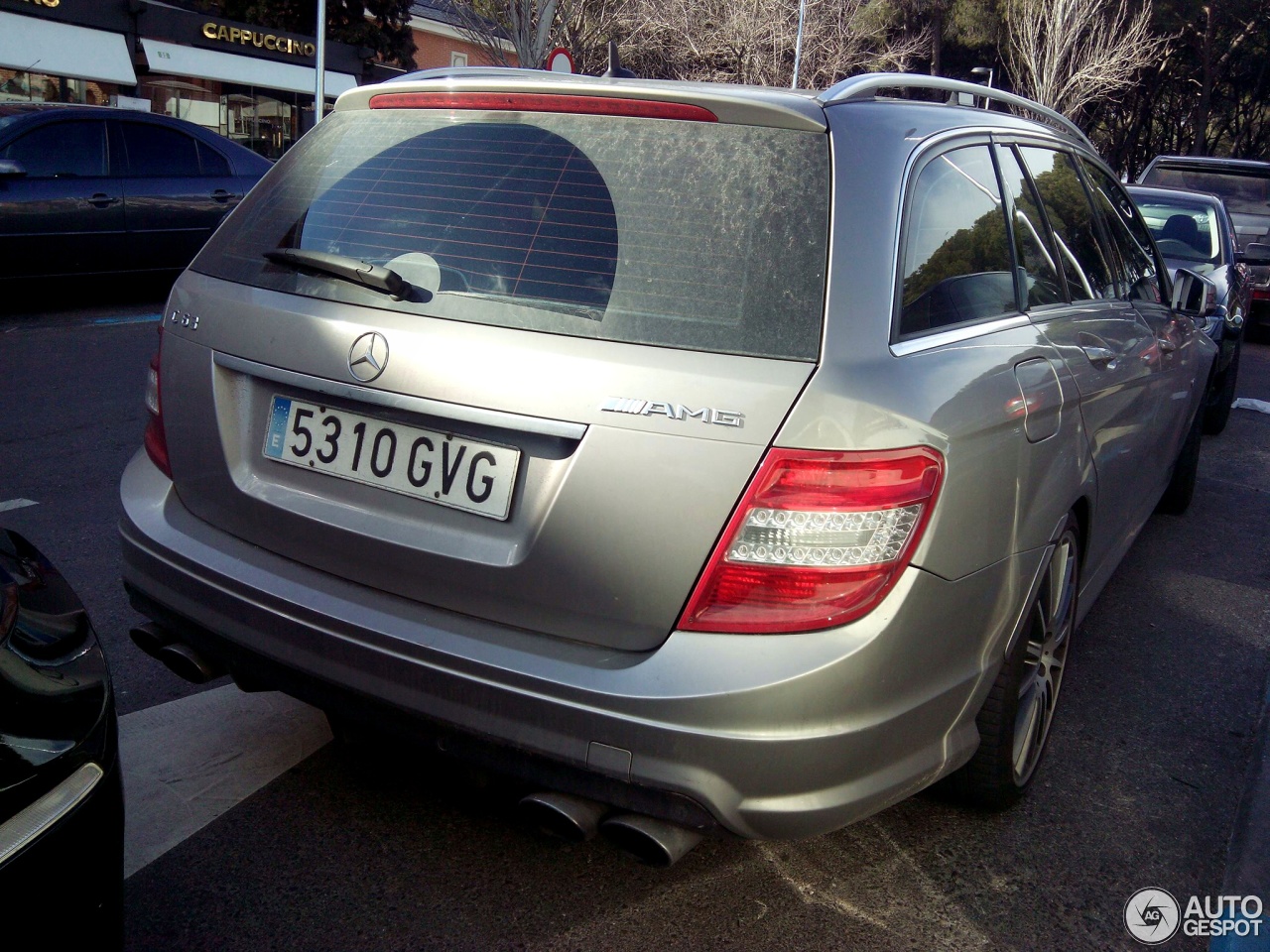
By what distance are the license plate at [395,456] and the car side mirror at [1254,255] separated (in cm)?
943

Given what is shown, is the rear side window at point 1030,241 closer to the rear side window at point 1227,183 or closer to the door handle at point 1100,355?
the door handle at point 1100,355

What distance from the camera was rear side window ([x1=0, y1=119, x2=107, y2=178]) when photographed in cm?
949

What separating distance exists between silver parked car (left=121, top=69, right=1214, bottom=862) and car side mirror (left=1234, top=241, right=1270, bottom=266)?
870 cm

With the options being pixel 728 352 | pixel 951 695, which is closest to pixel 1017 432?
pixel 951 695

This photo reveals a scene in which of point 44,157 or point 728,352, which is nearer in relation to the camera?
point 728,352

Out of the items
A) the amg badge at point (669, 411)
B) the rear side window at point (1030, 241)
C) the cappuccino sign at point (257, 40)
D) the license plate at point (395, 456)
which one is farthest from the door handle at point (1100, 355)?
the cappuccino sign at point (257, 40)

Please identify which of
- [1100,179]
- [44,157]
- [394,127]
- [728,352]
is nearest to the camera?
[728,352]

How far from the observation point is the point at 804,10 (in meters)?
30.3

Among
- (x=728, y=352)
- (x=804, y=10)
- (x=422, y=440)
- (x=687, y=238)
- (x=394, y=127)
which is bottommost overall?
(x=422, y=440)

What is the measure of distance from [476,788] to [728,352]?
0.99 m

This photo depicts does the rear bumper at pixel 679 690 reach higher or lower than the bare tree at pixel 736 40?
lower

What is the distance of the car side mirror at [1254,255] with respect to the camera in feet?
34.0

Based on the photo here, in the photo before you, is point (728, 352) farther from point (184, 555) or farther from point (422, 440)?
point (184, 555)

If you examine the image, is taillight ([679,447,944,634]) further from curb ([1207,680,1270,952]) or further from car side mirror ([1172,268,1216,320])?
car side mirror ([1172,268,1216,320])
